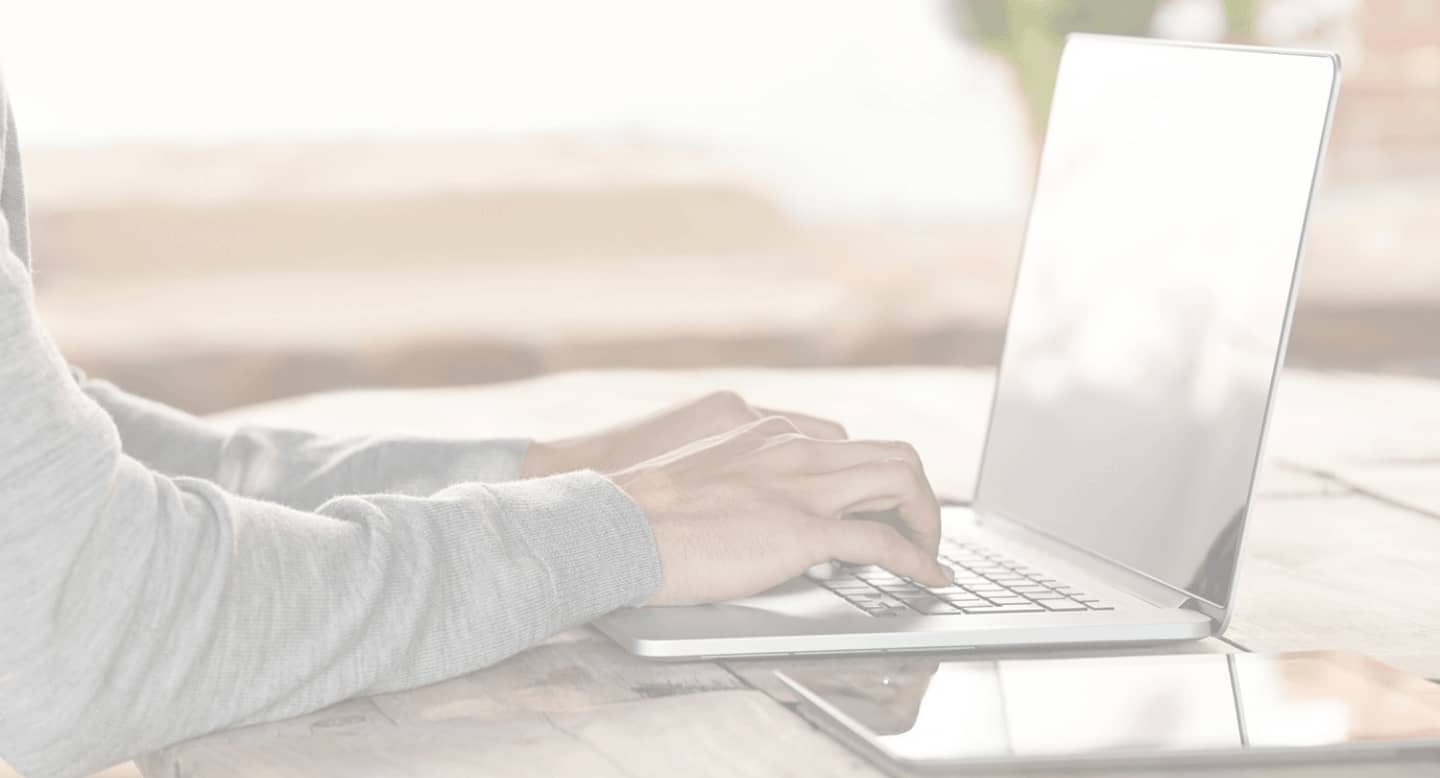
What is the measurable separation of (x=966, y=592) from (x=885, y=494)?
65mm

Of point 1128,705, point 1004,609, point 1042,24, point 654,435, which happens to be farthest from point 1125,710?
point 1042,24

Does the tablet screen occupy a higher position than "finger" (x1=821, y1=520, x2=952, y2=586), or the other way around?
"finger" (x1=821, y1=520, x2=952, y2=586)

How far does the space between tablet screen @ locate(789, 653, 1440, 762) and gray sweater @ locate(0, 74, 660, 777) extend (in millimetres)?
123

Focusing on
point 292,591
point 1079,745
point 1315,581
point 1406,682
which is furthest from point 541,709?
point 1315,581

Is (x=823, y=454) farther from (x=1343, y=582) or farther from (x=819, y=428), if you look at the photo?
(x=1343, y=582)

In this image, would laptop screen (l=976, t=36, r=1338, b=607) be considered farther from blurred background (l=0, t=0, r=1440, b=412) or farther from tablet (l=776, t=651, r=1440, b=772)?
blurred background (l=0, t=0, r=1440, b=412)

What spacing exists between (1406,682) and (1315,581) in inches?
9.2

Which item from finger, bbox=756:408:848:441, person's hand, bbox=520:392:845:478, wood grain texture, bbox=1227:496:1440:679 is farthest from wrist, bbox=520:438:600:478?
wood grain texture, bbox=1227:496:1440:679

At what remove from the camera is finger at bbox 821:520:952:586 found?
77 centimetres

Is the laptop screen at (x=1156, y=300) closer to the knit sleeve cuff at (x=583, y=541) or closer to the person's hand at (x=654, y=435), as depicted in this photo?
the person's hand at (x=654, y=435)

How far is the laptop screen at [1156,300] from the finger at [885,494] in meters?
0.12

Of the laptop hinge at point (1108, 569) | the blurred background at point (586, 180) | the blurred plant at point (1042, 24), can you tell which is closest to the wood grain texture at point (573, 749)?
the laptop hinge at point (1108, 569)

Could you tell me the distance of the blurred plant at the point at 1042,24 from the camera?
4.17m

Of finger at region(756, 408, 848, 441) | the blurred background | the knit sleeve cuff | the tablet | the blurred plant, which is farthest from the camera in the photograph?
the blurred plant
